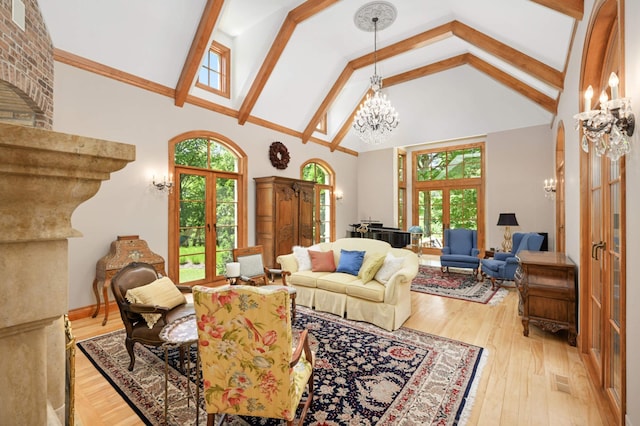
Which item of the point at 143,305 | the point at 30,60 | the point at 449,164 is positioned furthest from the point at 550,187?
the point at 30,60

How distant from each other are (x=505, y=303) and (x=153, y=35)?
6341 mm

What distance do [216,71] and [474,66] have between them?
5230 millimetres

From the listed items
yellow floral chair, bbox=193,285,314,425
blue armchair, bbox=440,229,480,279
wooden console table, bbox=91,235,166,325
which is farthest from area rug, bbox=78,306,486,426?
blue armchair, bbox=440,229,480,279

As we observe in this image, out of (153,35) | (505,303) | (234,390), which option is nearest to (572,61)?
(505,303)

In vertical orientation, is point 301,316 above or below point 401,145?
below

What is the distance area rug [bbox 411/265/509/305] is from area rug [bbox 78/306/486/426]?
1.85 metres

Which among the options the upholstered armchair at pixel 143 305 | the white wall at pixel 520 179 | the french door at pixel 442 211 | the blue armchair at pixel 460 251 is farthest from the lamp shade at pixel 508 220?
the upholstered armchair at pixel 143 305

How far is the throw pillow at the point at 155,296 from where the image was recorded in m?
2.53

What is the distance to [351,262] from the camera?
4.16 meters

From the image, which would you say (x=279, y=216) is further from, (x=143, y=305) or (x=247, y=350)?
(x=247, y=350)

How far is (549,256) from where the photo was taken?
3.59 m

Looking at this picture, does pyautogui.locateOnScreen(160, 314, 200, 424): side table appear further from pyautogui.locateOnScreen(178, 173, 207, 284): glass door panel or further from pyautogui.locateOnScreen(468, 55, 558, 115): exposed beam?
pyautogui.locateOnScreen(468, 55, 558, 115): exposed beam

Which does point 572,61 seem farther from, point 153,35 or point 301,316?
point 153,35

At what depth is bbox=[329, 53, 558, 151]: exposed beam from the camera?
17.4 ft
